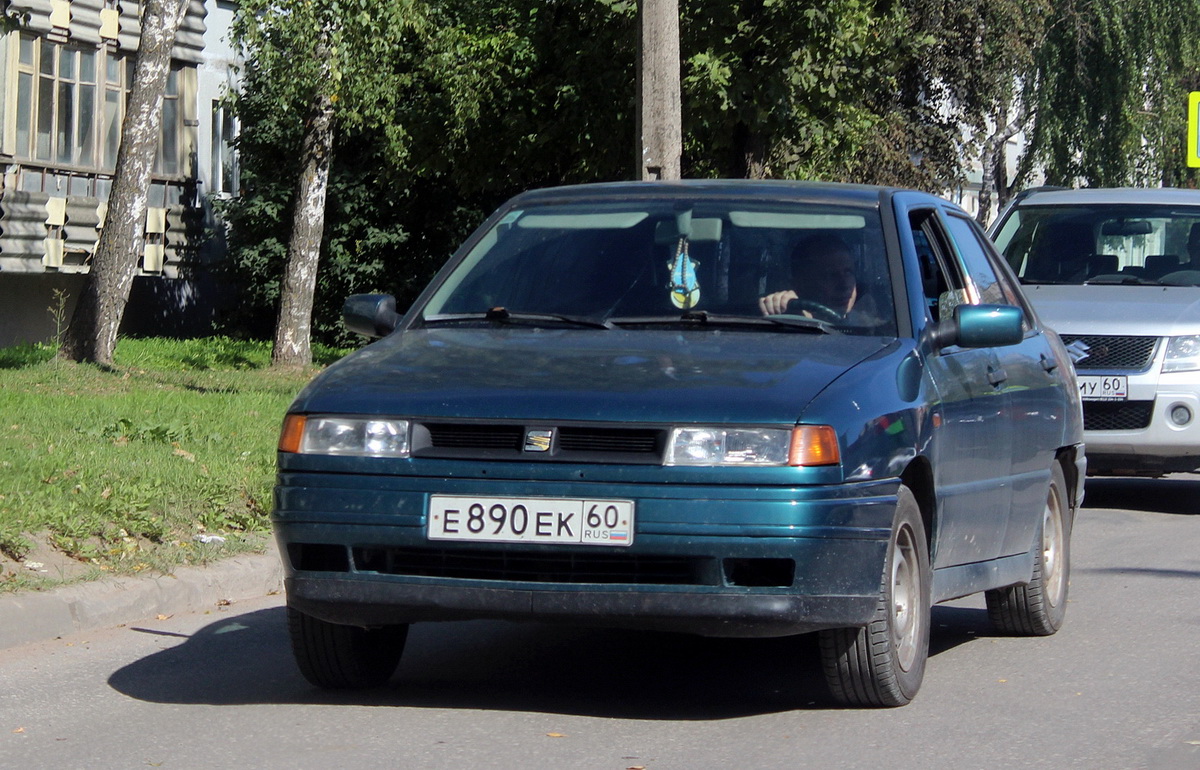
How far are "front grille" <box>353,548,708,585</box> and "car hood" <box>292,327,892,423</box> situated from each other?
389 millimetres

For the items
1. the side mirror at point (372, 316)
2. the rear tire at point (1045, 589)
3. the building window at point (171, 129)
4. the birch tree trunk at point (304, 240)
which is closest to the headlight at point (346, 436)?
the side mirror at point (372, 316)

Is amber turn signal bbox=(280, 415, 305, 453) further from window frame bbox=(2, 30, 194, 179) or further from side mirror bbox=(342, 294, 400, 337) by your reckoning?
window frame bbox=(2, 30, 194, 179)

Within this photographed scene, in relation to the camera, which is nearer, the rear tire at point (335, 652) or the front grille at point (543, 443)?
the front grille at point (543, 443)

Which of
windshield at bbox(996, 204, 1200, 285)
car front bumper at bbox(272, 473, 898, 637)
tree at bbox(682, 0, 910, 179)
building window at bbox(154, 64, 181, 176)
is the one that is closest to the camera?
car front bumper at bbox(272, 473, 898, 637)

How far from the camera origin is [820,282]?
6.05 m

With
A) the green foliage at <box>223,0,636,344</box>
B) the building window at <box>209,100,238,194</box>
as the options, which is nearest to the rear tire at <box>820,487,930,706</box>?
the green foliage at <box>223,0,636,344</box>

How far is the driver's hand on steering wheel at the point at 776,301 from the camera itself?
595 cm

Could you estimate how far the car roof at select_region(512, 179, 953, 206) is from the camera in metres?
6.38

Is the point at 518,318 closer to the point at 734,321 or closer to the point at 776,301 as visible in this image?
the point at 734,321

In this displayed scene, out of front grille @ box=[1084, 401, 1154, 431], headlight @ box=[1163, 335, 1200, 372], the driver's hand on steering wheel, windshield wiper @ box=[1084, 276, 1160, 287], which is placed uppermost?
windshield wiper @ box=[1084, 276, 1160, 287]

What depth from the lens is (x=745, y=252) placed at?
241 inches

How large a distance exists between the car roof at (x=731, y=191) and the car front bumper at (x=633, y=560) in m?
1.47

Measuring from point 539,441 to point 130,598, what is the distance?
3066 mm

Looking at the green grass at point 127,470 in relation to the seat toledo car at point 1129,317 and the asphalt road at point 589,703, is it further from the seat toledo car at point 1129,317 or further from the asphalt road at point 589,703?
the seat toledo car at point 1129,317
